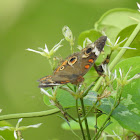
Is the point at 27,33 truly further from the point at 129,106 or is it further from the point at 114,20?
the point at 129,106

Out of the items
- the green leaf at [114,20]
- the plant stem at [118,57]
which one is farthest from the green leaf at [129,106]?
the green leaf at [114,20]

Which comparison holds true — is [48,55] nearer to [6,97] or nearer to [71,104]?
[71,104]

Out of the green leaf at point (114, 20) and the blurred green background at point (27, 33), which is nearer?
the green leaf at point (114, 20)

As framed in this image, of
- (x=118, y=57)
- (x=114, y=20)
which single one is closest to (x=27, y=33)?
(x=114, y=20)

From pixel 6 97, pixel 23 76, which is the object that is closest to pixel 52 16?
pixel 23 76

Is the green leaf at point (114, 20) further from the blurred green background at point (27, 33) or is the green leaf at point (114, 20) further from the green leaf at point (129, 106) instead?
the blurred green background at point (27, 33)

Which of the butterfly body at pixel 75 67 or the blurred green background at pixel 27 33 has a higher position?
the butterfly body at pixel 75 67

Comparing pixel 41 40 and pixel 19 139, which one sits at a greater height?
pixel 19 139
